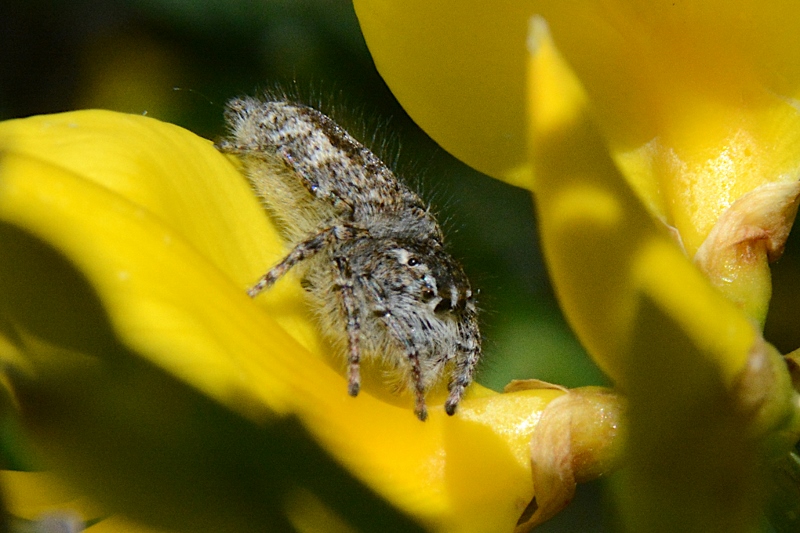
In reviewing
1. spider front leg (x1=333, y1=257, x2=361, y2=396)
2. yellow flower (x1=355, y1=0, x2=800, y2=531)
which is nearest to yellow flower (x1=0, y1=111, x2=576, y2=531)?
spider front leg (x1=333, y1=257, x2=361, y2=396)

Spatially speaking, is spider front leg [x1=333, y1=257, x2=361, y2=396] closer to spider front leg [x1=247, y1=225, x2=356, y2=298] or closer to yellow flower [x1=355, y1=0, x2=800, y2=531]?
spider front leg [x1=247, y1=225, x2=356, y2=298]

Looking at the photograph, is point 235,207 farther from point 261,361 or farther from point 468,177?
point 468,177

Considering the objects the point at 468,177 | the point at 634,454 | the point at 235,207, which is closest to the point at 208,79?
the point at 468,177

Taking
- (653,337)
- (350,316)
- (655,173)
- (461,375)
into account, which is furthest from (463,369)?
(653,337)

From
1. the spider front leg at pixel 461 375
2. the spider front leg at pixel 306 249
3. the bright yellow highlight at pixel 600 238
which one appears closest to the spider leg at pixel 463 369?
the spider front leg at pixel 461 375

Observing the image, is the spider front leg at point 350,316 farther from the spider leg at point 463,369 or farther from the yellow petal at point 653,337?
the yellow petal at point 653,337

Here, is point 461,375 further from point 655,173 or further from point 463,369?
point 655,173
